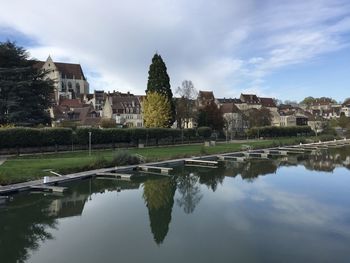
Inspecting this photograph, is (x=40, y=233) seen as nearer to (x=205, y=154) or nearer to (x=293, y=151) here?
(x=205, y=154)

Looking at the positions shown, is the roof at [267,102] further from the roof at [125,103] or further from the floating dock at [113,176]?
the floating dock at [113,176]

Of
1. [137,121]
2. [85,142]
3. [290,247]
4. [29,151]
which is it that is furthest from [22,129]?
[137,121]

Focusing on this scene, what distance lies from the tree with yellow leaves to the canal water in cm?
2564

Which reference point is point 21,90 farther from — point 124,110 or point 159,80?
point 124,110

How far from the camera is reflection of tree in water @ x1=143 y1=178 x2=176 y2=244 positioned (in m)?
13.9

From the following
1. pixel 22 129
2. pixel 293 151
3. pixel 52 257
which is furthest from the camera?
pixel 293 151

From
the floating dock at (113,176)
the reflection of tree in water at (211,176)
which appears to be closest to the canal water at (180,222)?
the reflection of tree in water at (211,176)

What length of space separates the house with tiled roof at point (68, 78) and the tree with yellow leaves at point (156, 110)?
235ft

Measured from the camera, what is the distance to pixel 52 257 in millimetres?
10930

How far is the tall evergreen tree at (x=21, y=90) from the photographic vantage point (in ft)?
121

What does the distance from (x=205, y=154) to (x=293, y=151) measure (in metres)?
15.9

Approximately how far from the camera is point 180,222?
15.0 m

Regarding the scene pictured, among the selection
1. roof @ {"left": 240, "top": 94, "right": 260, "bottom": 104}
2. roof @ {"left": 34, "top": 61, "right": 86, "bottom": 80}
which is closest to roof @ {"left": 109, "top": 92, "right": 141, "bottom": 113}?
roof @ {"left": 34, "top": 61, "right": 86, "bottom": 80}

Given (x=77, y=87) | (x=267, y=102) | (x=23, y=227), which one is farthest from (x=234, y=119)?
(x=23, y=227)
